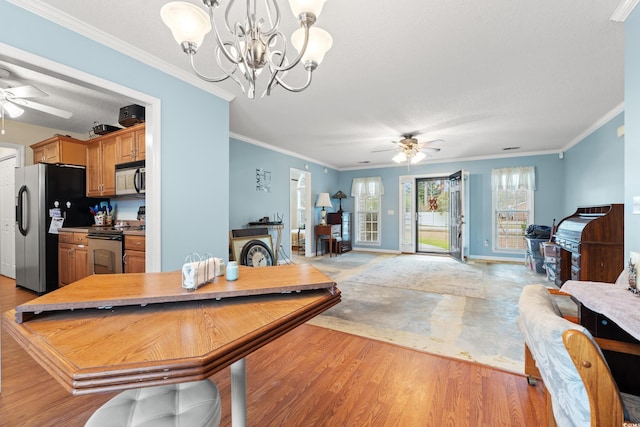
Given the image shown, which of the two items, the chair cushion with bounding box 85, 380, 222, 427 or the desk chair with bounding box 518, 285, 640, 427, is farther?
the chair cushion with bounding box 85, 380, 222, 427

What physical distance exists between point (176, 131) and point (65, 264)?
270cm

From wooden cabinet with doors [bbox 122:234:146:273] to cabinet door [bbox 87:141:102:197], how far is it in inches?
57.2

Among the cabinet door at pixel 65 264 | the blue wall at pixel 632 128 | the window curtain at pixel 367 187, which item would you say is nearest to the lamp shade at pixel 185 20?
the blue wall at pixel 632 128

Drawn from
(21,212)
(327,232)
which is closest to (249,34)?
(21,212)

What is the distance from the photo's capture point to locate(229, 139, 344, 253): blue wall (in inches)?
187

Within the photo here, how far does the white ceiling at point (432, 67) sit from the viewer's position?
1831 millimetres

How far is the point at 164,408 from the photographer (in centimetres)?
91

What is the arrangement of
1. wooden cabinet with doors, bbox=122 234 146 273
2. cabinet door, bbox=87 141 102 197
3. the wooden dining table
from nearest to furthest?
the wooden dining table → wooden cabinet with doors, bbox=122 234 146 273 → cabinet door, bbox=87 141 102 197

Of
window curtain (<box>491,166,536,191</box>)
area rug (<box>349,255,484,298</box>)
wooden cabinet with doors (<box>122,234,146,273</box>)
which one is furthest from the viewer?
window curtain (<box>491,166,536,191</box>)

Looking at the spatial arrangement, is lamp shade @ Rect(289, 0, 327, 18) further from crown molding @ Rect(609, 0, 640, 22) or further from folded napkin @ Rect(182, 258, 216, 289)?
crown molding @ Rect(609, 0, 640, 22)

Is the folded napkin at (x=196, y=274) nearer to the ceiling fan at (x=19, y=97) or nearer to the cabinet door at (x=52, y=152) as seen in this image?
the ceiling fan at (x=19, y=97)

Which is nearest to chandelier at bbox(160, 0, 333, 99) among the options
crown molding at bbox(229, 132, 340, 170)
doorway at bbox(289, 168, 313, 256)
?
crown molding at bbox(229, 132, 340, 170)

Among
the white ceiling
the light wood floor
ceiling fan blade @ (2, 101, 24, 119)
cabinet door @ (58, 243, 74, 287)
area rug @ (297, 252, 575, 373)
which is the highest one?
the white ceiling

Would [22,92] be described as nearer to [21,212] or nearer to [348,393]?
[21,212]
